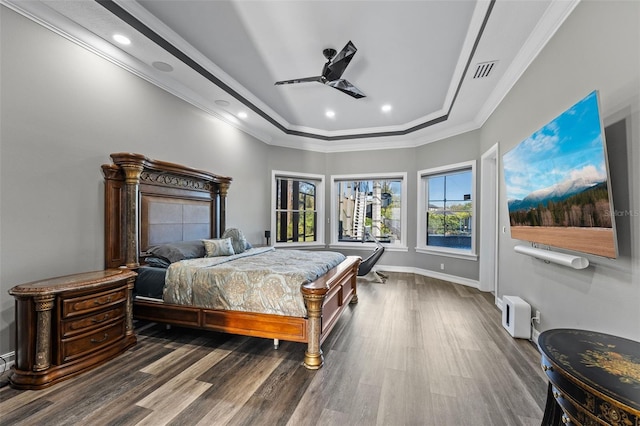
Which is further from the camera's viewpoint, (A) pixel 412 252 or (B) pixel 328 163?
(B) pixel 328 163

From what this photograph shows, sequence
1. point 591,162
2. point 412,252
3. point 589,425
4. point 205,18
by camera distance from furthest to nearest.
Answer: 1. point 412,252
2. point 205,18
3. point 591,162
4. point 589,425

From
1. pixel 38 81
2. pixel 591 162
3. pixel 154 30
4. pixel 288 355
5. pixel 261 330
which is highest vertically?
pixel 154 30

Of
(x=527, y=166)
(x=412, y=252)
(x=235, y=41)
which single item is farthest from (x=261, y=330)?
(x=412, y=252)

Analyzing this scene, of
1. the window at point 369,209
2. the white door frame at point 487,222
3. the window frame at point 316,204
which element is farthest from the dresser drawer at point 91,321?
the white door frame at point 487,222

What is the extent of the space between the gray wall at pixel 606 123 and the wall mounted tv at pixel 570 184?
15 centimetres

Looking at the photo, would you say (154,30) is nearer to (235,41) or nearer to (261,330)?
(235,41)

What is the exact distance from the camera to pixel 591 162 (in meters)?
1.65

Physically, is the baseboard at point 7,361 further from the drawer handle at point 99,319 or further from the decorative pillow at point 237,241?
the decorative pillow at point 237,241

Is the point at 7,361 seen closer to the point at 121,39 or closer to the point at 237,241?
the point at 237,241

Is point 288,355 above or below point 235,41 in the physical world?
below

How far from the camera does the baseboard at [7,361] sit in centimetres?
210

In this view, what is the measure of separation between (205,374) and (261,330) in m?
0.54

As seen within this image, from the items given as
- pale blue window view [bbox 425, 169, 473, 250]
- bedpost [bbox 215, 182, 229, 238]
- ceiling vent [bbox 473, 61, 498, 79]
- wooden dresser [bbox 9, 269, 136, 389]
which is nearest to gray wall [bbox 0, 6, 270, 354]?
wooden dresser [bbox 9, 269, 136, 389]

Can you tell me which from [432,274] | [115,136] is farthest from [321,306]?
[432,274]
